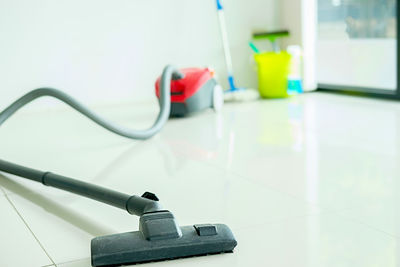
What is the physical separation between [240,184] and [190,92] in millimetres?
1374

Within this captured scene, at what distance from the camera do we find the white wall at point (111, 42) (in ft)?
11.1

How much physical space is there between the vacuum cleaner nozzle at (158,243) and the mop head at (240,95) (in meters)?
2.48

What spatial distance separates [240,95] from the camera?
11.8ft

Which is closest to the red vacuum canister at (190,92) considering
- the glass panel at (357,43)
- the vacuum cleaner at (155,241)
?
the glass panel at (357,43)

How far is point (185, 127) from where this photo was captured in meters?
2.79

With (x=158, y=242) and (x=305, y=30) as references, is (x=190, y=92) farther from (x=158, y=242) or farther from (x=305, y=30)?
(x=158, y=242)

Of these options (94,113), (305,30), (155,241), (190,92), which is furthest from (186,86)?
(155,241)

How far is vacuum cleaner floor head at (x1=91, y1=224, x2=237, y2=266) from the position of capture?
1.09 m

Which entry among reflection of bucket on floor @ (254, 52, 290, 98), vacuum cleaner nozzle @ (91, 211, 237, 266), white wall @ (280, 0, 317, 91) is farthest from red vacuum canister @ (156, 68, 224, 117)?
vacuum cleaner nozzle @ (91, 211, 237, 266)

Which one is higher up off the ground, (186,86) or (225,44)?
(225,44)

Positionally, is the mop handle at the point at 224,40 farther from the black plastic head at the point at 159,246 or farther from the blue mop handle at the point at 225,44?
the black plastic head at the point at 159,246

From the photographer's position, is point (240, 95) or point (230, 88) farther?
point (230, 88)

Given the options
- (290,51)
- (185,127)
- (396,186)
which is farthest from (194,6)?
(396,186)

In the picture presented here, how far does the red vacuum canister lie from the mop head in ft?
1.42
